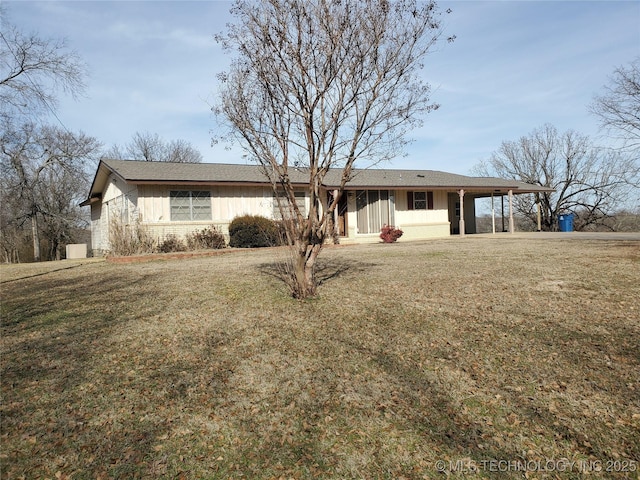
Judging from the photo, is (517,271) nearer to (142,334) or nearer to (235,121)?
(235,121)

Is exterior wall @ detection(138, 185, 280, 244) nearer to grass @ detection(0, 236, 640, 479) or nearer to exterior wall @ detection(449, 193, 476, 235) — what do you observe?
grass @ detection(0, 236, 640, 479)

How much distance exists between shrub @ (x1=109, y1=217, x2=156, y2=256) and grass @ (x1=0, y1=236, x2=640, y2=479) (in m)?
7.29

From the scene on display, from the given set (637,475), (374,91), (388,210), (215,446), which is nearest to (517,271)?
(374,91)

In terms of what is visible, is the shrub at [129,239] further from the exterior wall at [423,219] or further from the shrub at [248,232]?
the exterior wall at [423,219]

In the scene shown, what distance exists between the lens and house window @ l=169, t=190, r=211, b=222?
53.9ft

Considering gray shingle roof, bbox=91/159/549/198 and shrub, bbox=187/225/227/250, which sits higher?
gray shingle roof, bbox=91/159/549/198

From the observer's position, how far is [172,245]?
50.8 feet

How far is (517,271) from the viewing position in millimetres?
8109

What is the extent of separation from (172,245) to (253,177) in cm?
470

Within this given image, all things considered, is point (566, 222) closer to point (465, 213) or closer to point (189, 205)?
point (465, 213)

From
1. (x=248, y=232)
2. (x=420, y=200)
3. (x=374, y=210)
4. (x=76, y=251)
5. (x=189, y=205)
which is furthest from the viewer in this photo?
(x=420, y=200)

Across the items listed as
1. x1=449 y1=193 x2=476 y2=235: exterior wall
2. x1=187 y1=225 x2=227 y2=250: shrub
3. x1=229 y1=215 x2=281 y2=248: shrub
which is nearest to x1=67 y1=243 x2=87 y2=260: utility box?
x1=187 y1=225 x2=227 y2=250: shrub

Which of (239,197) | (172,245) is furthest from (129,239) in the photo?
(239,197)

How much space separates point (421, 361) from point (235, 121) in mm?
4680
